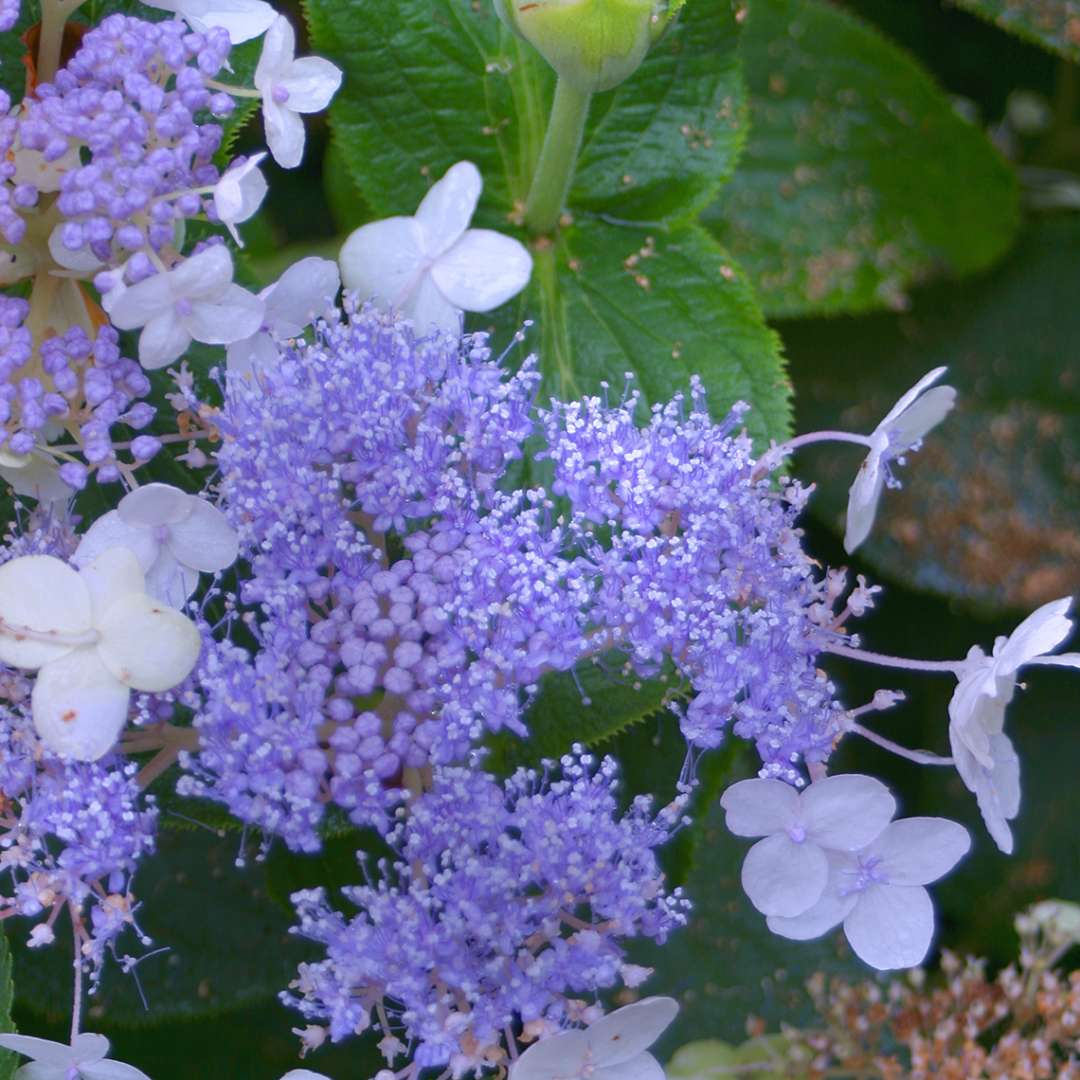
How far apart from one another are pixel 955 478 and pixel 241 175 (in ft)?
2.45

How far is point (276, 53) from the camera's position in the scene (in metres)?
0.79

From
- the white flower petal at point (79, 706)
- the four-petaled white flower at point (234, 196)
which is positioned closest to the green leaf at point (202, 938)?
the white flower petal at point (79, 706)

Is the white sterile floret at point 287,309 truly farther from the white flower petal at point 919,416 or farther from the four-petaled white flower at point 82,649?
the white flower petal at point 919,416

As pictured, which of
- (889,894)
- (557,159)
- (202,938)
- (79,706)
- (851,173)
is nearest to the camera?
(79,706)

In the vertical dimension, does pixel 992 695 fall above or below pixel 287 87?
below

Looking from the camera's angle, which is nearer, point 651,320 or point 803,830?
point 803,830

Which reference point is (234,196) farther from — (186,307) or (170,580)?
(170,580)

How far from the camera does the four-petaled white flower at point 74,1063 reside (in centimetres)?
73

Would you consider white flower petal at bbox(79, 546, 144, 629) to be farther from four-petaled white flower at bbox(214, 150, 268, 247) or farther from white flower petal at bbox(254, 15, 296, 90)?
white flower petal at bbox(254, 15, 296, 90)

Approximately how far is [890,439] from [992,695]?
0.51 ft

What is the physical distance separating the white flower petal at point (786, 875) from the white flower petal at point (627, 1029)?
0.07 meters

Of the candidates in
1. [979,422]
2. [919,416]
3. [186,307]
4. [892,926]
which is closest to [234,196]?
[186,307]

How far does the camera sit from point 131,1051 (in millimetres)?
→ 1114

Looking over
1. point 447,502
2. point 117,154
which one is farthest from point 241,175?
point 447,502
